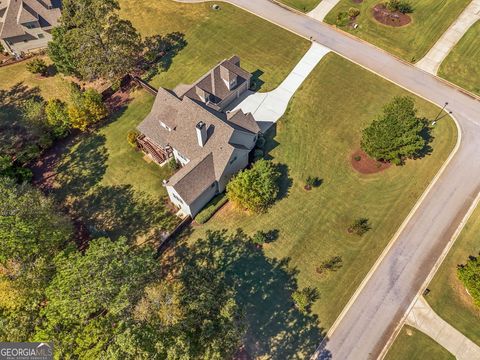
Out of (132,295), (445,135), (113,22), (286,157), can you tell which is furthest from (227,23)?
(132,295)

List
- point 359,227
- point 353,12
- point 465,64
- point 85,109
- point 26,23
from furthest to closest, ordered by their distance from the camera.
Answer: point 353,12 < point 26,23 < point 465,64 < point 85,109 < point 359,227

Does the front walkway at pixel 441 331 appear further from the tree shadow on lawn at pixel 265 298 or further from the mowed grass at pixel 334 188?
the tree shadow on lawn at pixel 265 298

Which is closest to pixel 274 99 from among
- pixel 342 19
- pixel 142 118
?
pixel 142 118

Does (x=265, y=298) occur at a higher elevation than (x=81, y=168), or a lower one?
higher

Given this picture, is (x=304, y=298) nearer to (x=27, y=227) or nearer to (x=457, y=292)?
(x=457, y=292)

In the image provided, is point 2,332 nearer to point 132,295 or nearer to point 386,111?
point 132,295
